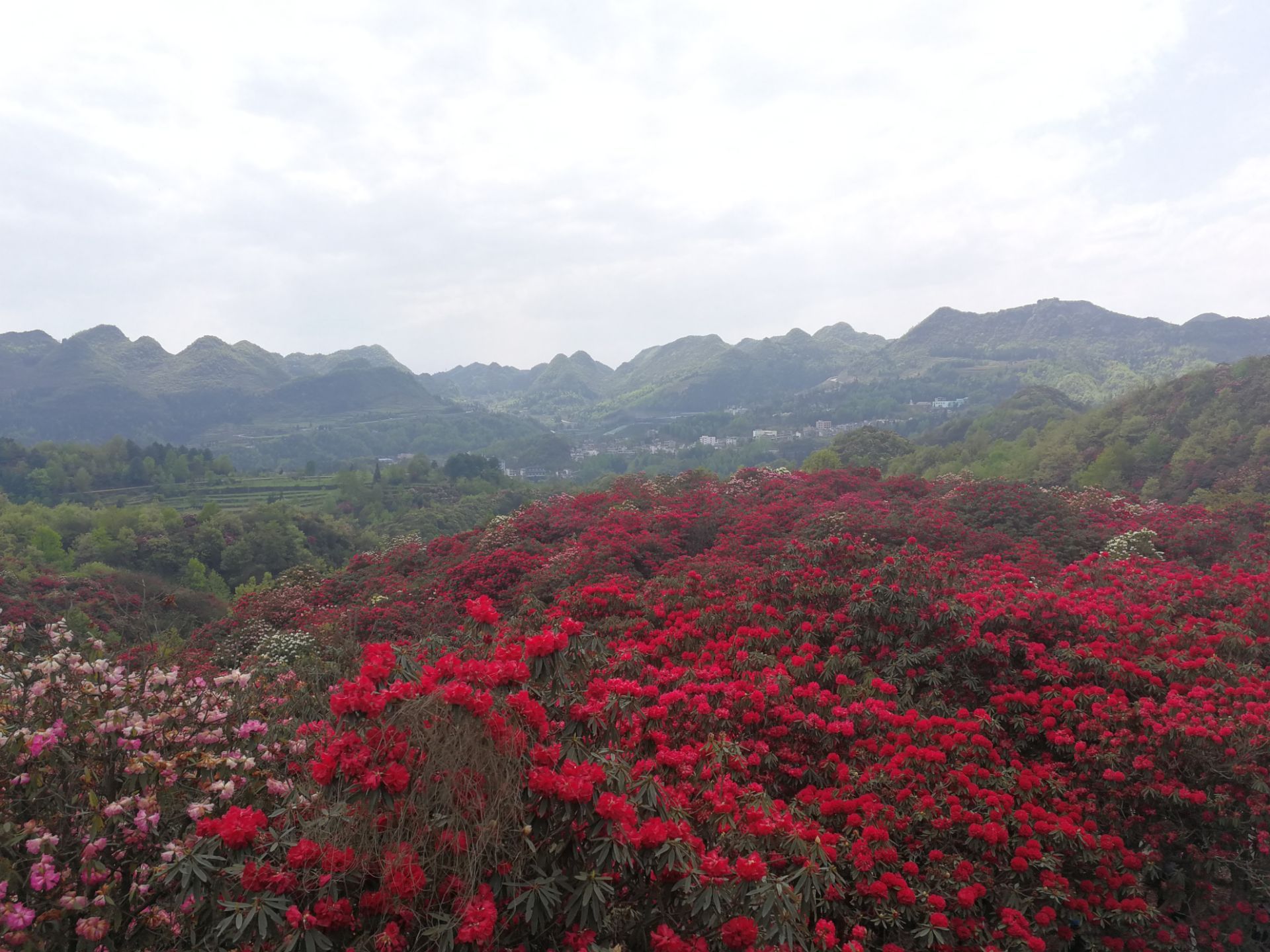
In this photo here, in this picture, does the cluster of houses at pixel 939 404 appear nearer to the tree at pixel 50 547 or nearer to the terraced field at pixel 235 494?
the terraced field at pixel 235 494

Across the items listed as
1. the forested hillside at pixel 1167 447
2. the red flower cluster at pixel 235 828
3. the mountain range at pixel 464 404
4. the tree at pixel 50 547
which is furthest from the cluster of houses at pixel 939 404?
the red flower cluster at pixel 235 828

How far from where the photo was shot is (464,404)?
446 feet

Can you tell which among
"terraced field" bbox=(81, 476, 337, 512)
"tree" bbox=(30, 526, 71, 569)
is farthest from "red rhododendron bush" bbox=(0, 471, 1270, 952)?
"terraced field" bbox=(81, 476, 337, 512)

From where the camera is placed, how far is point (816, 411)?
98.4m

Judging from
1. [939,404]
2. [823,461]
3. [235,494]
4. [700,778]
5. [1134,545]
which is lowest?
[235,494]

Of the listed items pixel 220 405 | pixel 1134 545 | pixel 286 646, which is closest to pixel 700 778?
pixel 286 646

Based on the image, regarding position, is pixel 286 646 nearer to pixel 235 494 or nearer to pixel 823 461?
pixel 823 461

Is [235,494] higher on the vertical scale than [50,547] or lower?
lower

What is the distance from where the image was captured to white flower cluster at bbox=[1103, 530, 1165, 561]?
959 cm

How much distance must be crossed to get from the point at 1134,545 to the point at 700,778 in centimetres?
979

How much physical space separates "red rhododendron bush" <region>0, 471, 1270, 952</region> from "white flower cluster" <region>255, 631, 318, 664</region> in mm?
2726

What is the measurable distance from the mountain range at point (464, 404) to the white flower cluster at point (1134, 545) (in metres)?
70.1

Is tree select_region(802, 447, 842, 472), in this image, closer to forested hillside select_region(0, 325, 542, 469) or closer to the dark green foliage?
the dark green foliage

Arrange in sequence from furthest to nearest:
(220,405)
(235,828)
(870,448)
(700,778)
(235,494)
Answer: (220,405) → (235,494) → (870,448) → (700,778) → (235,828)
